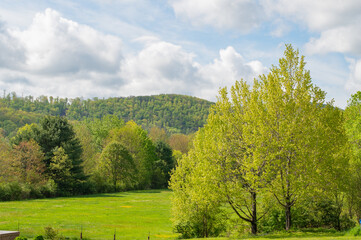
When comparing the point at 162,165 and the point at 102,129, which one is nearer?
the point at 162,165

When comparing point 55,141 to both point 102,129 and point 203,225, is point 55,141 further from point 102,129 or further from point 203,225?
point 203,225

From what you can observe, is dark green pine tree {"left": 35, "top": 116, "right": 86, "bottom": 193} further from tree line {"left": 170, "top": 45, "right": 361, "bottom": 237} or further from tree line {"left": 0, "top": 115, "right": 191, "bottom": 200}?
tree line {"left": 170, "top": 45, "right": 361, "bottom": 237}

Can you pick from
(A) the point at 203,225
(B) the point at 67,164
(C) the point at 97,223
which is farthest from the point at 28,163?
(A) the point at 203,225

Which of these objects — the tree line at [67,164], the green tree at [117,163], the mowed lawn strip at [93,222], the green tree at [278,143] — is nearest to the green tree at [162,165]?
the tree line at [67,164]

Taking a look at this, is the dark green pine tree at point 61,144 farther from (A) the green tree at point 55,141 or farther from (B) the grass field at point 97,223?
(B) the grass field at point 97,223

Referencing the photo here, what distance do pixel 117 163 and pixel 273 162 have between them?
60.8 metres

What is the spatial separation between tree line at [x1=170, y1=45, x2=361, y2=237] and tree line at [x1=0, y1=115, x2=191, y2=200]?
3755 cm

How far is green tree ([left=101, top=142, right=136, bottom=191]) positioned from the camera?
254 feet

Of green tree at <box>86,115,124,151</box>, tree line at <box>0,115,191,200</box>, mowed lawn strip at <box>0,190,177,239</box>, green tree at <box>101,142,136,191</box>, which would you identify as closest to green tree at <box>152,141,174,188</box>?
tree line at <box>0,115,191,200</box>

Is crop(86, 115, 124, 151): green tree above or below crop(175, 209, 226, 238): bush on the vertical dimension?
above

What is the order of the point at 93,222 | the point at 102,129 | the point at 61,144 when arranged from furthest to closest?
the point at 102,129 < the point at 61,144 < the point at 93,222

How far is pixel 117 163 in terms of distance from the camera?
78.1m

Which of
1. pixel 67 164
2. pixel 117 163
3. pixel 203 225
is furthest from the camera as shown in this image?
pixel 117 163

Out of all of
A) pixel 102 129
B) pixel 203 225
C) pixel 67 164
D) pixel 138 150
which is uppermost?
pixel 102 129
